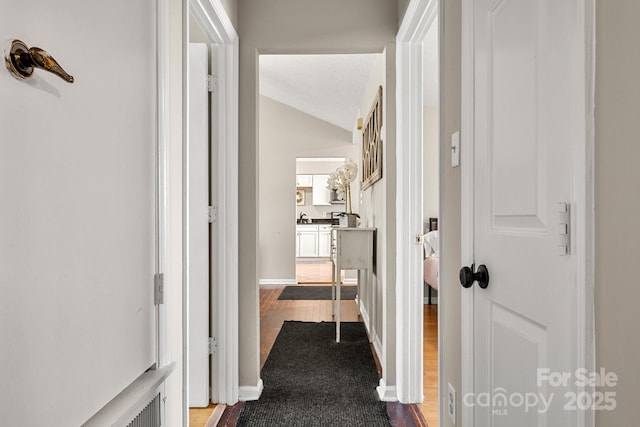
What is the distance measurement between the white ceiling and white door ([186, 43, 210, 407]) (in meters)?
1.61

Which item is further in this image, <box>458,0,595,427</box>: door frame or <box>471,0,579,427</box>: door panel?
<box>471,0,579,427</box>: door panel

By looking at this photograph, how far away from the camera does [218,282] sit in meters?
2.46

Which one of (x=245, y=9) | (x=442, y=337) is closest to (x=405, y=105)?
(x=245, y=9)

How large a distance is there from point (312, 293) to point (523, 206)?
509 centimetres

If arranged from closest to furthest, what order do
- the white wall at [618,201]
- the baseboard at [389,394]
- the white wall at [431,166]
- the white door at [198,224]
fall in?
the white wall at [618,201]
the white door at [198,224]
the baseboard at [389,394]
the white wall at [431,166]

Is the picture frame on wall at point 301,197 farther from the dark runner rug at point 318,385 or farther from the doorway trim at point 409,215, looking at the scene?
the doorway trim at point 409,215

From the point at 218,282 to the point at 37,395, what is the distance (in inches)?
65.5

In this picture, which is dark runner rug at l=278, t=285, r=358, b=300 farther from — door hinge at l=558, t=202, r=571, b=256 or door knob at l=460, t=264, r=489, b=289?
door hinge at l=558, t=202, r=571, b=256

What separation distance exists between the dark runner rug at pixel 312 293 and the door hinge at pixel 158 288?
4382mm

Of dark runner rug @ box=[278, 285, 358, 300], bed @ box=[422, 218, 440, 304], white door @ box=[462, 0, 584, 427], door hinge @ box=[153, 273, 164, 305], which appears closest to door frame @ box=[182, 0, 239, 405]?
door hinge @ box=[153, 273, 164, 305]

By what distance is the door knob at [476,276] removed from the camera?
1.26 meters

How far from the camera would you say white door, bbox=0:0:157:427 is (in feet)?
2.47

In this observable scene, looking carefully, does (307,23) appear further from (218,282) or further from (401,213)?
(218,282)

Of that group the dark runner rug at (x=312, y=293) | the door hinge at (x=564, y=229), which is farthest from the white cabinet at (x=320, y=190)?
the door hinge at (x=564, y=229)
